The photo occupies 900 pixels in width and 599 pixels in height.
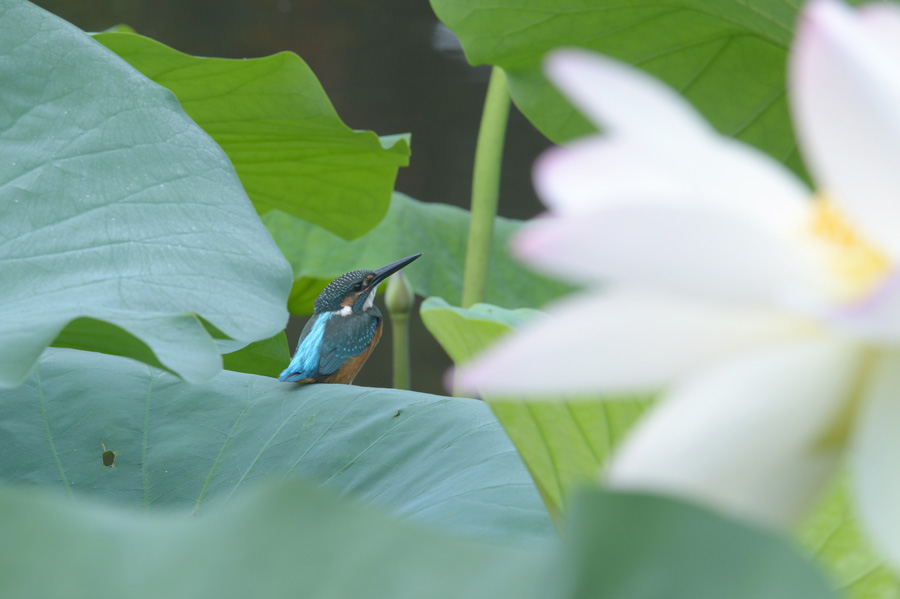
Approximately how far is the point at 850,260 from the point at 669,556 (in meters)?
0.05

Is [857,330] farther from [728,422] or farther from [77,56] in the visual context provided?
[77,56]

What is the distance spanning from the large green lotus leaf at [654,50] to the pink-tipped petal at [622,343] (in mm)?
689

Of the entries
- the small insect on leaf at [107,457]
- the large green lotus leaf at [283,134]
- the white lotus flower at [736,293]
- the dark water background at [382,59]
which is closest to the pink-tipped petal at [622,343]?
the white lotus flower at [736,293]

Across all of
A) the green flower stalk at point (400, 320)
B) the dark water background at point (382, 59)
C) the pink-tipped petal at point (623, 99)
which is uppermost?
the pink-tipped petal at point (623, 99)

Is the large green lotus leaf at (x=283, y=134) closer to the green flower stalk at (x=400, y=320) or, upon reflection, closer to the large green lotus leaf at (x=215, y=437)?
the green flower stalk at (x=400, y=320)

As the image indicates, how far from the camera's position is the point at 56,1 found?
3439 mm

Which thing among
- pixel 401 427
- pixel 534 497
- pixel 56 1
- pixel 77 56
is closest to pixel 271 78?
pixel 77 56

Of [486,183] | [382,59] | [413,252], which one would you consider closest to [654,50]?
[486,183]

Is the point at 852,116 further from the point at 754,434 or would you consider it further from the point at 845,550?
the point at 845,550

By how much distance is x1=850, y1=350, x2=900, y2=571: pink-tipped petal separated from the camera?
5.2 inches

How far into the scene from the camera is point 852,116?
0.45 ft

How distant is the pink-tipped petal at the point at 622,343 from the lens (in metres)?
0.13

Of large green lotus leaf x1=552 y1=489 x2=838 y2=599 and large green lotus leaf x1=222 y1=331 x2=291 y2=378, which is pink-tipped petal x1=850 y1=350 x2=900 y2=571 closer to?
large green lotus leaf x1=552 y1=489 x2=838 y2=599

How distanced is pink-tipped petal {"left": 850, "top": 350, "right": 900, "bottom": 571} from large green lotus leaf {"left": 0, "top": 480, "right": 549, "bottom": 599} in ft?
0.23
